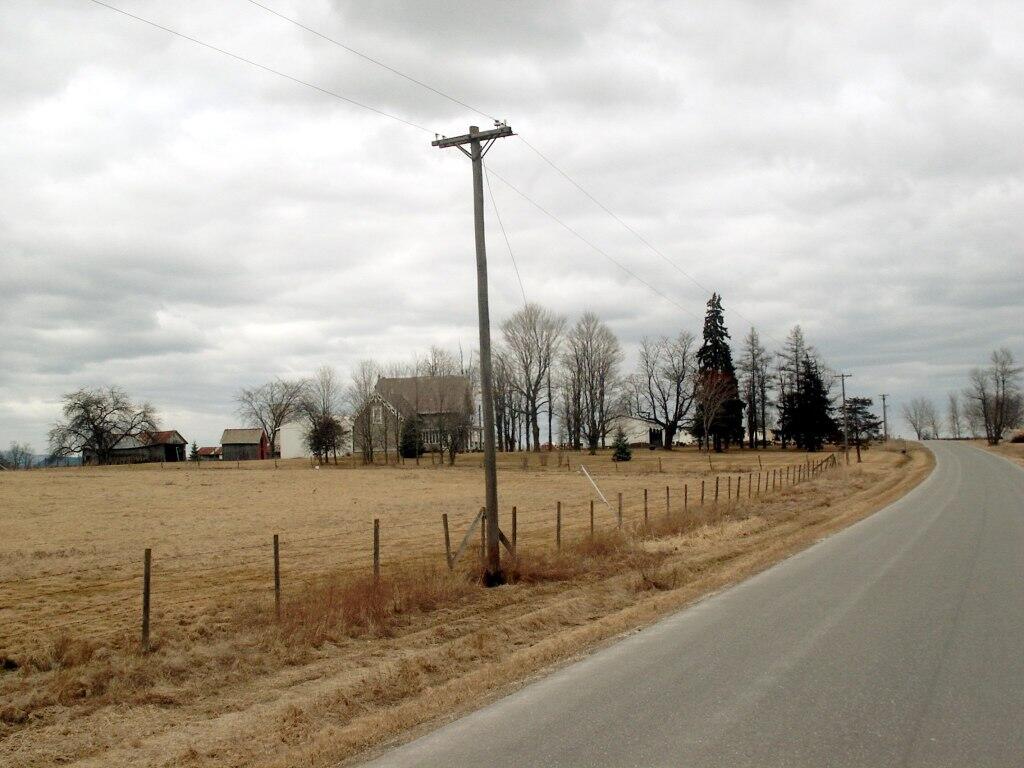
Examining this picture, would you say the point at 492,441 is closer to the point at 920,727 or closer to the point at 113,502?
the point at 920,727

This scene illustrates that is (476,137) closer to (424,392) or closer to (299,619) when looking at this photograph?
(299,619)

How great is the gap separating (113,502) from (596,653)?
38784 mm

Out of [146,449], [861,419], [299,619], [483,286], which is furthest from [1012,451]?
[146,449]

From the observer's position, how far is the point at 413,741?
282 inches

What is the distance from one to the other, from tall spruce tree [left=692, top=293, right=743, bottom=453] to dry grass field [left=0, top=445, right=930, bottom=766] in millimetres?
66034

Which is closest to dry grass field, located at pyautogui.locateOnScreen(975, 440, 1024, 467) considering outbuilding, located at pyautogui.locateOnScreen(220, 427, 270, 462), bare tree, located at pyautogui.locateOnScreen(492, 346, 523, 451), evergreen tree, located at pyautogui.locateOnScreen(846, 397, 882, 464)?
evergreen tree, located at pyautogui.locateOnScreen(846, 397, 882, 464)

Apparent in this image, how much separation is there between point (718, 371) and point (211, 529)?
76.8 meters

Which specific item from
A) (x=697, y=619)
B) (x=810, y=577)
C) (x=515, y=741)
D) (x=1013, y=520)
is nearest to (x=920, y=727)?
(x=515, y=741)

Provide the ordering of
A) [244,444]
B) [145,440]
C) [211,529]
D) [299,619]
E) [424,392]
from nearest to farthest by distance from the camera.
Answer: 1. [299,619]
2. [211,529]
3. [424,392]
4. [145,440]
5. [244,444]

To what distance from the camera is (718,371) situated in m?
98.2

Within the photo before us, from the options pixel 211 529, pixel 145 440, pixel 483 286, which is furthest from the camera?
pixel 145 440

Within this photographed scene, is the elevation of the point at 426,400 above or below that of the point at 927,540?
above

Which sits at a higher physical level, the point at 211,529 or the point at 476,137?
the point at 476,137

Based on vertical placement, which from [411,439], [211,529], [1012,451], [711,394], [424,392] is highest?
[424,392]
